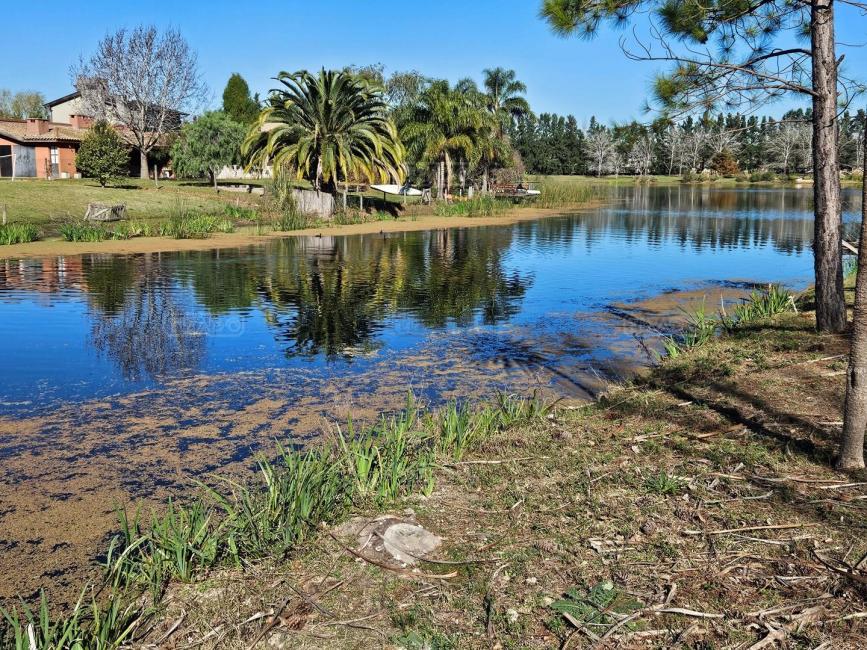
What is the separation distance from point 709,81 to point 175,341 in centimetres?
825

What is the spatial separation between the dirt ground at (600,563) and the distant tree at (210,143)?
43.2m

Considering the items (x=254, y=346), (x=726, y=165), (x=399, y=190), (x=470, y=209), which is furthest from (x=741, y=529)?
(x=726, y=165)

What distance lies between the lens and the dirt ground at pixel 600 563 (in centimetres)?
375

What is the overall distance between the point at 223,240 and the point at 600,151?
9711cm

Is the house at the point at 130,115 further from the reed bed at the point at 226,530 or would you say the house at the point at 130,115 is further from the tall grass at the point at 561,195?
the reed bed at the point at 226,530

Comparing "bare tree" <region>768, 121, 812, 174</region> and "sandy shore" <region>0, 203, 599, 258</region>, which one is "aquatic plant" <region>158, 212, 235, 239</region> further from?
"bare tree" <region>768, 121, 812, 174</region>

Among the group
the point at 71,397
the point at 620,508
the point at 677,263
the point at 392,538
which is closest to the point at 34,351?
the point at 71,397

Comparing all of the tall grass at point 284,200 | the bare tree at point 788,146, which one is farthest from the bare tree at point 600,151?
the tall grass at point 284,200

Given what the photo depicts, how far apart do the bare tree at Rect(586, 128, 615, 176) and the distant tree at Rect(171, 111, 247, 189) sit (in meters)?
76.8

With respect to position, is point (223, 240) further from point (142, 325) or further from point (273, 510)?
point (273, 510)

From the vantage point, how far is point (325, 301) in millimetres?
15617

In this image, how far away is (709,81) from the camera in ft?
28.5

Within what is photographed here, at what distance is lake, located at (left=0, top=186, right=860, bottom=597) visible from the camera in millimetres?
6629

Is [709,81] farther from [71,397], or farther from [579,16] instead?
[71,397]
